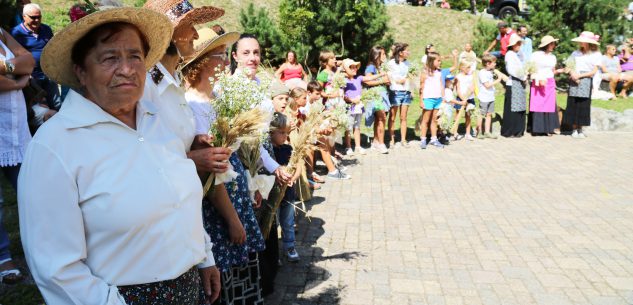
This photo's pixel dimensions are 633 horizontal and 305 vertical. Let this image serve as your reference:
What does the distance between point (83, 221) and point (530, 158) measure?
29.5 ft

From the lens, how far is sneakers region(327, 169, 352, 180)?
8.09 m

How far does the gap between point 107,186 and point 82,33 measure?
1.91ft

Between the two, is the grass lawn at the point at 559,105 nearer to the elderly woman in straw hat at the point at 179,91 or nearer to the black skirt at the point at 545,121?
the black skirt at the point at 545,121

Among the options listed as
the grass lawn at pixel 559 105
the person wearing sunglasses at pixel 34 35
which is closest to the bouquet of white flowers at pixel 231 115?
the person wearing sunglasses at pixel 34 35

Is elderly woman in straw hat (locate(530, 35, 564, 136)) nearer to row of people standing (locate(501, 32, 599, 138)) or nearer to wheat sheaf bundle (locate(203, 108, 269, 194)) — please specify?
row of people standing (locate(501, 32, 599, 138))

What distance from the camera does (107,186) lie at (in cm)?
169

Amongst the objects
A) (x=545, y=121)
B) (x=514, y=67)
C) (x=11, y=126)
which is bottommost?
(x=545, y=121)

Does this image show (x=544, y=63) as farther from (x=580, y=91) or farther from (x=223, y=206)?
(x=223, y=206)

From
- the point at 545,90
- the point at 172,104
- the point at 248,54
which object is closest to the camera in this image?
the point at 172,104

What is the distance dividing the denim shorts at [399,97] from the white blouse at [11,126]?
731cm

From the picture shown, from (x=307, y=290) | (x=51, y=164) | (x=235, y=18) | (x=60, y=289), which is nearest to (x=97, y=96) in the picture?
(x=51, y=164)

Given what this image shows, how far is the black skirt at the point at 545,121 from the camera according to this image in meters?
11.2

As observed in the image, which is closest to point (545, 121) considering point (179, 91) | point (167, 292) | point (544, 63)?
point (544, 63)

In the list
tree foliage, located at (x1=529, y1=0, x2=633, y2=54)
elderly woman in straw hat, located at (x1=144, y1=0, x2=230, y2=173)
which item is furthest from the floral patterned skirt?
tree foliage, located at (x1=529, y1=0, x2=633, y2=54)
